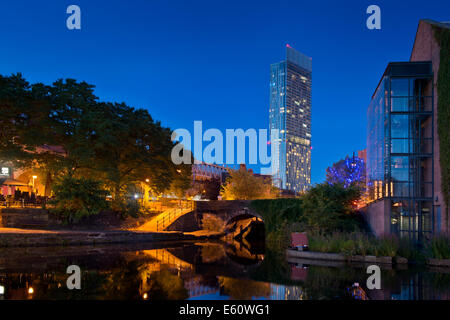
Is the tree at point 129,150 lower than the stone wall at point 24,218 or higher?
higher

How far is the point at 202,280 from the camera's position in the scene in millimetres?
12312

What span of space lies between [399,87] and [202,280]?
18.2 metres

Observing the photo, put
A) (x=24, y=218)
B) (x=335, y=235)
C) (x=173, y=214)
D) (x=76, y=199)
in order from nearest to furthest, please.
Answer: (x=335, y=235) < (x=24, y=218) < (x=76, y=199) < (x=173, y=214)

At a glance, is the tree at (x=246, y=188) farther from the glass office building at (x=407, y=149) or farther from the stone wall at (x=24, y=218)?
the stone wall at (x=24, y=218)

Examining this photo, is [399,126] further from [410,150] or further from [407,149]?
[410,150]

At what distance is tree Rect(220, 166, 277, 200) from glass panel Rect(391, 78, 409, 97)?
1978 cm

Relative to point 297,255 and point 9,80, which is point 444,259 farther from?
point 9,80

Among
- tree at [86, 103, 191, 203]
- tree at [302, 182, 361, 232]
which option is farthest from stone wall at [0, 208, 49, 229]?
tree at [302, 182, 361, 232]

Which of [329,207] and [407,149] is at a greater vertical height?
[407,149]

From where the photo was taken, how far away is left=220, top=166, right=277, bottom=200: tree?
41.1 metres

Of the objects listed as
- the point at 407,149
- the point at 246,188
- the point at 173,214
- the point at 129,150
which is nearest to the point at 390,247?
the point at 407,149

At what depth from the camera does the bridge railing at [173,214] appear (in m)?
34.1

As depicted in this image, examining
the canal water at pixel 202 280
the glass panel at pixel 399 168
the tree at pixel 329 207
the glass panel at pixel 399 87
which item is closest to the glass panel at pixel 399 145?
the glass panel at pixel 399 168

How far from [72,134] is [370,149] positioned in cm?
2274
